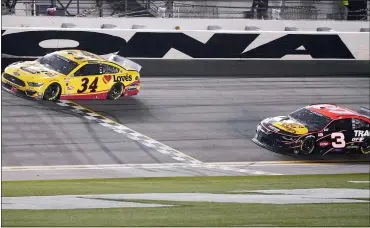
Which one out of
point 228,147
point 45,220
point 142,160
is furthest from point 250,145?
point 45,220

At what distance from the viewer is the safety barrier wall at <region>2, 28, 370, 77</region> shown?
11.8m

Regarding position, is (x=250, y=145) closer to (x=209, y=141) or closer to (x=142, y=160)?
(x=209, y=141)

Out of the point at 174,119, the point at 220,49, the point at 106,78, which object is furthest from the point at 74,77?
the point at 220,49

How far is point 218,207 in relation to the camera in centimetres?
707

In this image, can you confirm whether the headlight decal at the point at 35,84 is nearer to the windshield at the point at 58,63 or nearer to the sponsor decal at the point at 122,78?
the windshield at the point at 58,63

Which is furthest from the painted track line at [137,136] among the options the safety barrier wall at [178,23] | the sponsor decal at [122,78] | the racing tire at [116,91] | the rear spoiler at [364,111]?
the rear spoiler at [364,111]

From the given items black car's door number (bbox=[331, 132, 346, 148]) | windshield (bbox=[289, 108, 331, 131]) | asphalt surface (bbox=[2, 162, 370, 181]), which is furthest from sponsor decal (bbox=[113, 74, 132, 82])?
black car's door number (bbox=[331, 132, 346, 148])

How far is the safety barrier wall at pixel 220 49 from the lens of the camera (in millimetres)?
11773

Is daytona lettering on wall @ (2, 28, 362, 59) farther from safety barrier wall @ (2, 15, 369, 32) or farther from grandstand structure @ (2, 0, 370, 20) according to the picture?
grandstand structure @ (2, 0, 370, 20)

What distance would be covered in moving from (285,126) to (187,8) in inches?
103

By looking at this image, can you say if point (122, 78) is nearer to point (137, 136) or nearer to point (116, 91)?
point (116, 91)

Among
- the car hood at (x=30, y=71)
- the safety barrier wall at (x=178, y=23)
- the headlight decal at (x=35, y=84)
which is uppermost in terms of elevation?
the safety barrier wall at (x=178, y=23)

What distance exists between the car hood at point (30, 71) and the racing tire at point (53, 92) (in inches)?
6.2

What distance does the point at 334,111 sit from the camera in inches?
480
